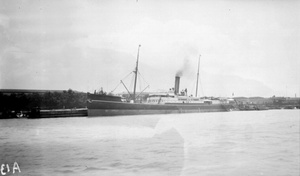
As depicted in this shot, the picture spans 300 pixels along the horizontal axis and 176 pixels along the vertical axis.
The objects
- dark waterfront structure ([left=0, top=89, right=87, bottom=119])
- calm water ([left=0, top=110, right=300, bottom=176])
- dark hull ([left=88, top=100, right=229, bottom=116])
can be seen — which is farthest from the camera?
dark waterfront structure ([left=0, top=89, right=87, bottom=119])

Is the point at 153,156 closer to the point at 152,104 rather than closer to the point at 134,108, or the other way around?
the point at 134,108

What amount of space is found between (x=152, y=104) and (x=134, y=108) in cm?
402

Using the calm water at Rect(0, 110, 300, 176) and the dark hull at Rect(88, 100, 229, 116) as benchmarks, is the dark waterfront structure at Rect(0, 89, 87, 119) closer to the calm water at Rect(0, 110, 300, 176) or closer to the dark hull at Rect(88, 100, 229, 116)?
the dark hull at Rect(88, 100, 229, 116)

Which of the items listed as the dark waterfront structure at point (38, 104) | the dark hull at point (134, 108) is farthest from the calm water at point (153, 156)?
the dark hull at point (134, 108)

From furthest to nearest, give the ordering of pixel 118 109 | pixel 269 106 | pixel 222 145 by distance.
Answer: pixel 269 106
pixel 118 109
pixel 222 145

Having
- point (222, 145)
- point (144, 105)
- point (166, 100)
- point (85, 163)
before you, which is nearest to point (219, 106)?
point (166, 100)

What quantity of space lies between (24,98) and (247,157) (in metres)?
37.7

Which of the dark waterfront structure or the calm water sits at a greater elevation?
the dark waterfront structure

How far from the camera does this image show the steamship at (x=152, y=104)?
1425 inches

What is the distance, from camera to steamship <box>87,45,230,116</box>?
119ft

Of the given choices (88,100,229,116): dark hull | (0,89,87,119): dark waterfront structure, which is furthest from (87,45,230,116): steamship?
(0,89,87,119): dark waterfront structure

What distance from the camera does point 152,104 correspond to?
43.4 meters

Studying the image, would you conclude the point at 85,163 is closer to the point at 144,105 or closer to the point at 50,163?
the point at 50,163

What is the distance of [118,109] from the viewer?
3797cm
